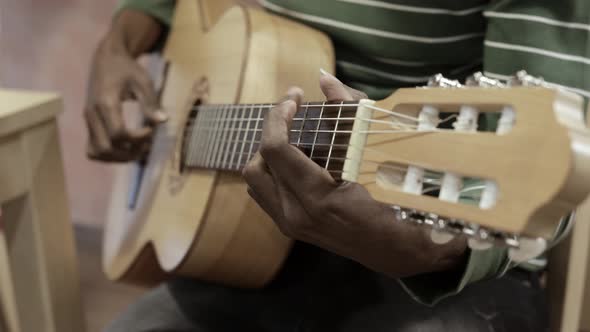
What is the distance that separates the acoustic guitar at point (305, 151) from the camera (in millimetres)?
339

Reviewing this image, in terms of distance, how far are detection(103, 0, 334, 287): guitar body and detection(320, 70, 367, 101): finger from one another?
4cm

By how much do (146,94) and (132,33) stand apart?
139 mm

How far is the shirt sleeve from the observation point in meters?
1.03

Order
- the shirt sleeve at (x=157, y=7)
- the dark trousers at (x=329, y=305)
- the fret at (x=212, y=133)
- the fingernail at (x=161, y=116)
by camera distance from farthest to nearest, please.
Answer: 1. the shirt sleeve at (x=157, y=7)
2. the fingernail at (x=161, y=116)
3. the fret at (x=212, y=133)
4. the dark trousers at (x=329, y=305)

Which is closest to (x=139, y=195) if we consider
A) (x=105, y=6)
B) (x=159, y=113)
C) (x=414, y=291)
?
(x=159, y=113)

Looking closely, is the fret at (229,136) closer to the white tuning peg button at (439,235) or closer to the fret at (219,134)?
the fret at (219,134)

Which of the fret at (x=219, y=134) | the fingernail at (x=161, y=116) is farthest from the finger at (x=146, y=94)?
the fret at (x=219, y=134)

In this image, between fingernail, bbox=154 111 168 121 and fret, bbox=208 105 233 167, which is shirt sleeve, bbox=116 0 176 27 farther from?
fret, bbox=208 105 233 167

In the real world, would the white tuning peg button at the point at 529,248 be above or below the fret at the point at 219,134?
above

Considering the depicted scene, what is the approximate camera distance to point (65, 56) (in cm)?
155

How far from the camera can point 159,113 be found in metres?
0.93

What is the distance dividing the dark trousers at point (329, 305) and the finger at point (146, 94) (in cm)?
28

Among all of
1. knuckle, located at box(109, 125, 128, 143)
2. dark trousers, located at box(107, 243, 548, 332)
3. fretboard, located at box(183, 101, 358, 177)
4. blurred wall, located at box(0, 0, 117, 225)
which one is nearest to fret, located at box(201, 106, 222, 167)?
fretboard, located at box(183, 101, 358, 177)

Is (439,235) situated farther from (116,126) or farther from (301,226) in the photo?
(116,126)
